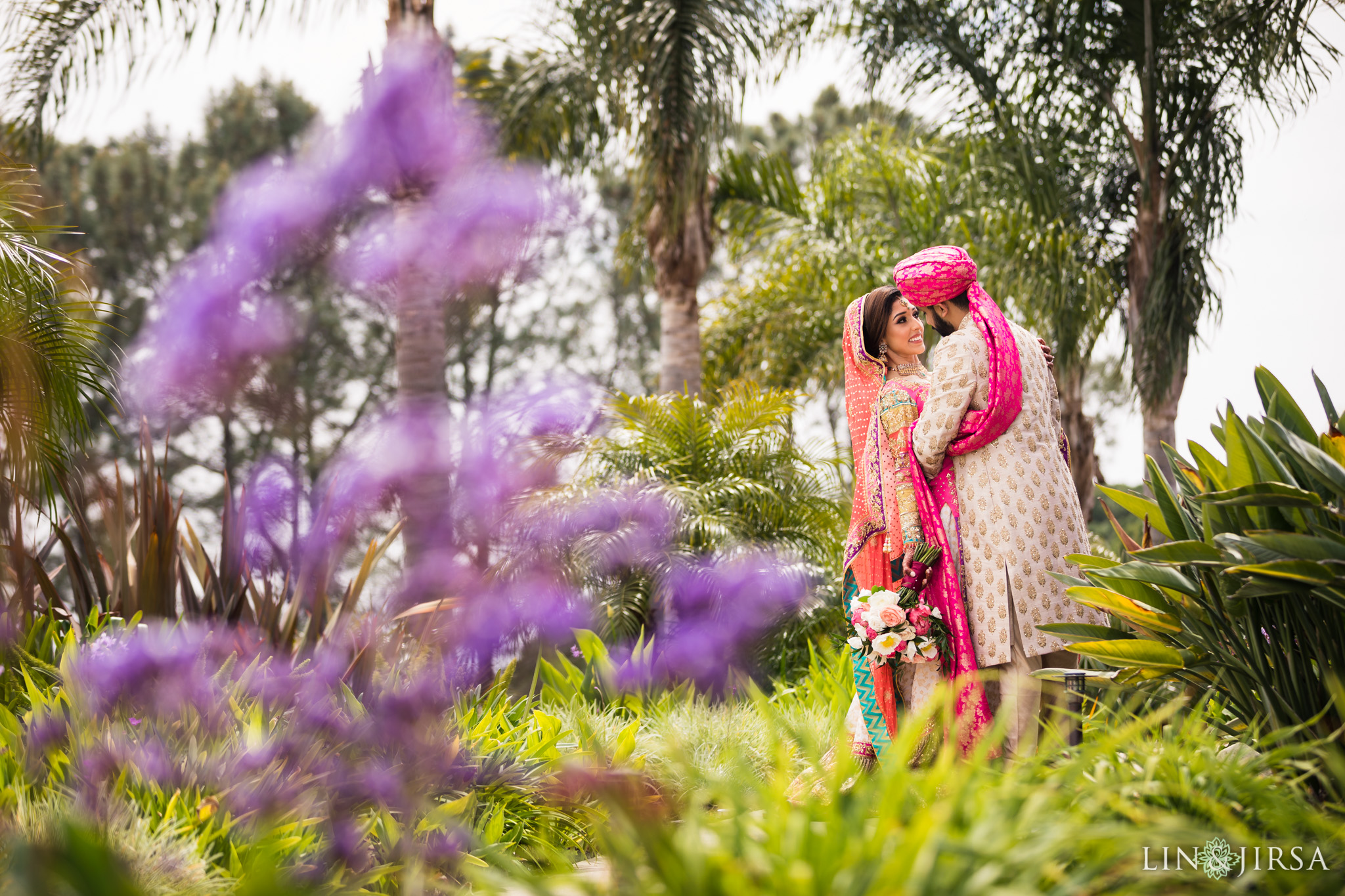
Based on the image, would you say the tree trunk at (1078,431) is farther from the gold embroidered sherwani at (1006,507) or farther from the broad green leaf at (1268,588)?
the broad green leaf at (1268,588)

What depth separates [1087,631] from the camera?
2561 millimetres

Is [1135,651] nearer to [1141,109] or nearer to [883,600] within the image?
[883,600]

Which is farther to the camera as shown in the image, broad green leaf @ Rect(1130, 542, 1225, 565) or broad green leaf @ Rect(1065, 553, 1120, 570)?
broad green leaf @ Rect(1065, 553, 1120, 570)

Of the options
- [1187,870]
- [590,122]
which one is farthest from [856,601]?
[590,122]

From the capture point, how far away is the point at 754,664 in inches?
228

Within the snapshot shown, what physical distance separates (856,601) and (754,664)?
2899 mm

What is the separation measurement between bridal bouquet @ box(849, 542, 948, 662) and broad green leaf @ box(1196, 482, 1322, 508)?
1029 millimetres

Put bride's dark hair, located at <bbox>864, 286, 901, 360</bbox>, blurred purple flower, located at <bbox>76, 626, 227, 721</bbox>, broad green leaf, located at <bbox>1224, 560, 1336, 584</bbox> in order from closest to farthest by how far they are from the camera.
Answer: broad green leaf, located at <bbox>1224, 560, 1336, 584</bbox> < blurred purple flower, located at <bbox>76, 626, 227, 721</bbox> < bride's dark hair, located at <bbox>864, 286, 901, 360</bbox>

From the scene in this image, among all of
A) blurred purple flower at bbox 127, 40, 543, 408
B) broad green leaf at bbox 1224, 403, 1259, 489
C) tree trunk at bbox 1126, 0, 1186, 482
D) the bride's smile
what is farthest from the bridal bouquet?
tree trunk at bbox 1126, 0, 1186, 482

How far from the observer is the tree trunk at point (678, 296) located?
8047 millimetres

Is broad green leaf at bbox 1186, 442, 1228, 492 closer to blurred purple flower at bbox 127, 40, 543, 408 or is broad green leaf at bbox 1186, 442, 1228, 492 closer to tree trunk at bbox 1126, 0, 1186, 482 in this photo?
blurred purple flower at bbox 127, 40, 543, 408

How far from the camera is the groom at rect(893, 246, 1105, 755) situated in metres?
2.81

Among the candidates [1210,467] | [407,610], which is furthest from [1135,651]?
[407,610]

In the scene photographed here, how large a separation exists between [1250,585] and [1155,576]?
28 cm
